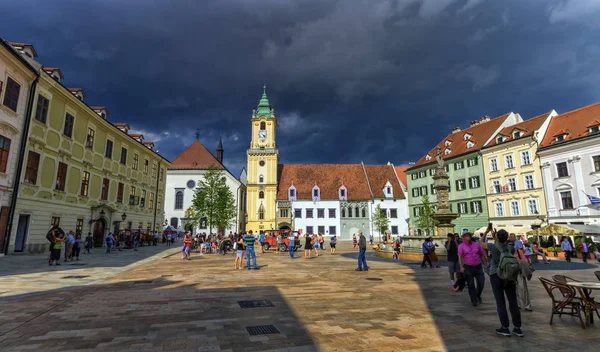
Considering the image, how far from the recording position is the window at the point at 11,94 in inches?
719

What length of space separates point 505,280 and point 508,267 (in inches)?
12.2

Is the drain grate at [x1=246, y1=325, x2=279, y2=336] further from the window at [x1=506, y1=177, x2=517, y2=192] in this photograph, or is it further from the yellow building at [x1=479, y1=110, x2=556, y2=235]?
the window at [x1=506, y1=177, x2=517, y2=192]

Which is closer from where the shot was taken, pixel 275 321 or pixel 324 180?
pixel 275 321

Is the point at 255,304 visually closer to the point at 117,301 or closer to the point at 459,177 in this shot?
the point at 117,301

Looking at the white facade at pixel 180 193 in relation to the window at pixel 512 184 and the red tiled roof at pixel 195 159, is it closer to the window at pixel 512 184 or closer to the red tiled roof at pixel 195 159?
the red tiled roof at pixel 195 159

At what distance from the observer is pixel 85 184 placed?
84.7 feet

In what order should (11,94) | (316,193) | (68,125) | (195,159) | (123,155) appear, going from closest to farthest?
1. (11,94)
2. (68,125)
3. (123,155)
4. (316,193)
5. (195,159)

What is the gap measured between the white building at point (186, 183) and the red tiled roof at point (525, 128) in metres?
40.0

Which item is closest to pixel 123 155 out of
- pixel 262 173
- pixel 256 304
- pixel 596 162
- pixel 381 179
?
pixel 262 173

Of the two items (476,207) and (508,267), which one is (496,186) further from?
(508,267)

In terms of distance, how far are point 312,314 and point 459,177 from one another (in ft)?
147

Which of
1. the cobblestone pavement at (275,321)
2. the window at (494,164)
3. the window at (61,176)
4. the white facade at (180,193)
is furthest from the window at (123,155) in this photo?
the window at (494,164)

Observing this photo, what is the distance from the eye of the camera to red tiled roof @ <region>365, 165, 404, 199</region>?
193ft

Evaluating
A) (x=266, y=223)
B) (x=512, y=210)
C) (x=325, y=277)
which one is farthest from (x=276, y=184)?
(x=325, y=277)
